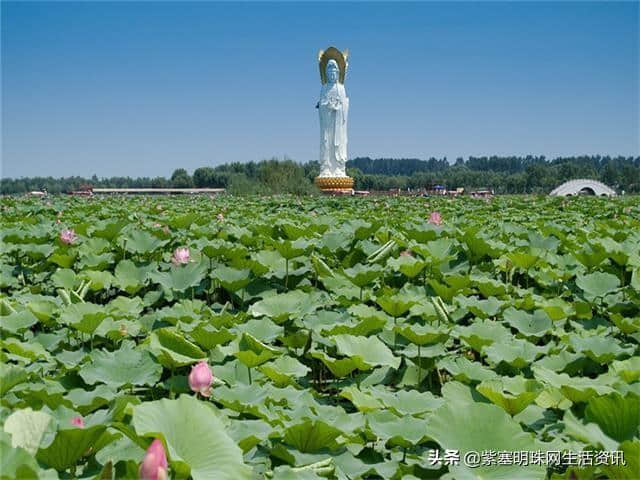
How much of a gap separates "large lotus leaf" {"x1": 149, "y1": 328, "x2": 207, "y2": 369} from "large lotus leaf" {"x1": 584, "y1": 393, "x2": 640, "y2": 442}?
2.96 ft

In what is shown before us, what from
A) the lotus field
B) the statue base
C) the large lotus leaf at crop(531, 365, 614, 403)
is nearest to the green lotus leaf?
the lotus field

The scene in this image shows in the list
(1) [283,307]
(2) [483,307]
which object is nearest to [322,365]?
(1) [283,307]

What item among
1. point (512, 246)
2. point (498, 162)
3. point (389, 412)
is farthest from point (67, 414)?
point (498, 162)

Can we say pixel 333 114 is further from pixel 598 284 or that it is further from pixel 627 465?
pixel 627 465

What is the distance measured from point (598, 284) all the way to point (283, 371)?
137 cm

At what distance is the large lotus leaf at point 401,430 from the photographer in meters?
1.17

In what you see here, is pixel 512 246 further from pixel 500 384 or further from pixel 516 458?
pixel 516 458

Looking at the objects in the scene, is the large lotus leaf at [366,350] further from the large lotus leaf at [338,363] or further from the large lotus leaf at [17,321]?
the large lotus leaf at [17,321]

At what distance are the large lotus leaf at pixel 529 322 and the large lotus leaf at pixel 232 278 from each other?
0.97 m

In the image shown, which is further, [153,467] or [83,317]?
[83,317]

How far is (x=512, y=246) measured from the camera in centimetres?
314

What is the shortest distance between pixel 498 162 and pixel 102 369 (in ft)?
426

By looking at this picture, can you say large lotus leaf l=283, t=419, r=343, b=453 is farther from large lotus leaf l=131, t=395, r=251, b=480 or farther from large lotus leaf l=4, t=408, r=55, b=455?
large lotus leaf l=4, t=408, r=55, b=455

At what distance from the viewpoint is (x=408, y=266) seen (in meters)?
2.47
